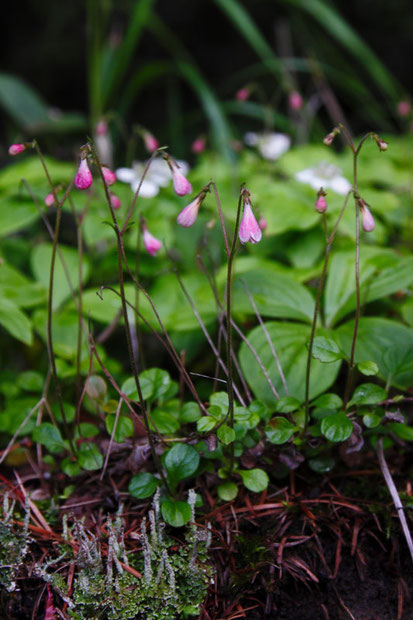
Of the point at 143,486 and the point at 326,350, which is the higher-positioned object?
the point at 326,350

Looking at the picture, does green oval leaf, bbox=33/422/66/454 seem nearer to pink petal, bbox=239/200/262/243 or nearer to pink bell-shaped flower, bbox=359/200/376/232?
pink petal, bbox=239/200/262/243

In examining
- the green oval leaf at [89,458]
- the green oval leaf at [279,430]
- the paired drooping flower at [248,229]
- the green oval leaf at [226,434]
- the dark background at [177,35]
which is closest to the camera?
the paired drooping flower at [248,229]

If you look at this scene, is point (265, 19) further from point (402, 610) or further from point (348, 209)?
point (402, 610)

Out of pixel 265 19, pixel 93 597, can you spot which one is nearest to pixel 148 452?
pixel 93 597

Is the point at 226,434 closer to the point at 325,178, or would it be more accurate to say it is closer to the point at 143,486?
the point at 143,486

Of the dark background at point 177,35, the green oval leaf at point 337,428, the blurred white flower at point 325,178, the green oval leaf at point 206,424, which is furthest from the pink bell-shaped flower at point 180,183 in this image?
the dark background at point 177,35

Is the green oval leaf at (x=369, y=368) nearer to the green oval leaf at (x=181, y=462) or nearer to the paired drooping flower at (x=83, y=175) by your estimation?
the green oval leaf at (x=181, y=462)

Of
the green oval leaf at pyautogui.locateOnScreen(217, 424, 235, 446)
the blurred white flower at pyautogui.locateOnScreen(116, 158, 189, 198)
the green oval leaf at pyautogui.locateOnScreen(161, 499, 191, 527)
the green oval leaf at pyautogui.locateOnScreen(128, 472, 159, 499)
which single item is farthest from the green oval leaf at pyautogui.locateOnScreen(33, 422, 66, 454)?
the blurred white flower at pyautogui.locateOnScreen(116, 158, 189, 198)

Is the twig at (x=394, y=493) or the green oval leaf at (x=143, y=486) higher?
the green oval leaf at (x=143, y=486)

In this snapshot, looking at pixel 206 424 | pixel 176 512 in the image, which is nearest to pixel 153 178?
pixel 206 424
